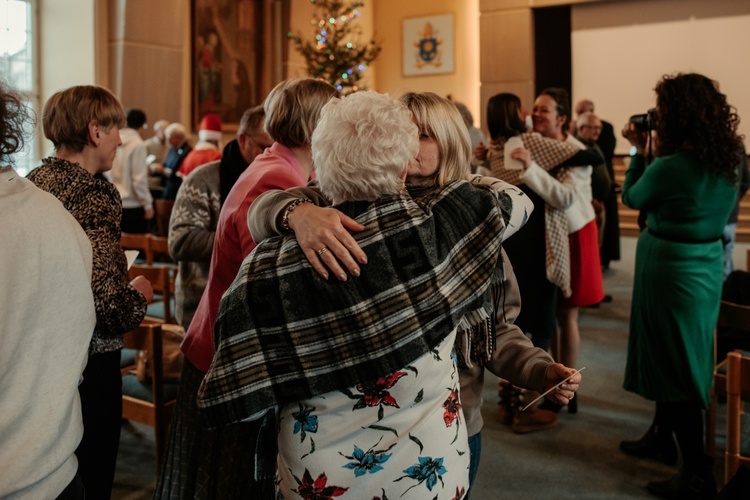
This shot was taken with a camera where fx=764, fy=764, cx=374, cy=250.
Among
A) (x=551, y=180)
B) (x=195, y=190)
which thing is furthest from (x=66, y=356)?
(x=551, y=180)

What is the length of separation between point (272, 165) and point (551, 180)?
1.97 meters

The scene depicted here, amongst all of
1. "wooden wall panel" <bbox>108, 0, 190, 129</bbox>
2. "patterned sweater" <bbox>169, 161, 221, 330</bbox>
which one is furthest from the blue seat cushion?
"wooden wall panel" <bbox>108, 0, 190, 129</bbox>

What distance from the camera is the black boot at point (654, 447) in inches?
139

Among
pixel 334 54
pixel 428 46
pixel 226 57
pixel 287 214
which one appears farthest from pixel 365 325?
pixel 428 46

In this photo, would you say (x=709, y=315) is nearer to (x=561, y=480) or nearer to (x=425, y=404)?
(x=561, y=480)

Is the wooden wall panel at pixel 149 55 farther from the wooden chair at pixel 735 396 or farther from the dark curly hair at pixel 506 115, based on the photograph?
the wooden chair at pixel 735 396

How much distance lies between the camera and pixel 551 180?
12.2ft

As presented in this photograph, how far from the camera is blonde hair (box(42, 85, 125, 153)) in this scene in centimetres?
225

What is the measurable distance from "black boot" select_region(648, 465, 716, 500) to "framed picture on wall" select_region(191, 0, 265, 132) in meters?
8.95

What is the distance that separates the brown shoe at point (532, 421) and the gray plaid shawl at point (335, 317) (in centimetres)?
269

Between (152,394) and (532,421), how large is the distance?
1944 millimetres

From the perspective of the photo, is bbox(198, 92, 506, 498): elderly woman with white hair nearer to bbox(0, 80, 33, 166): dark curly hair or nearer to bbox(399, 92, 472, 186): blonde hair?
bbox(399, 92, 472, 186): blonde hair

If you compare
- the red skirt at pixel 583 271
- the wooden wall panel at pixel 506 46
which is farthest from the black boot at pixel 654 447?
the wooden wall panel at pixel 506 46

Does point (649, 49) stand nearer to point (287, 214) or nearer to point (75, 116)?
point (75, 116)
